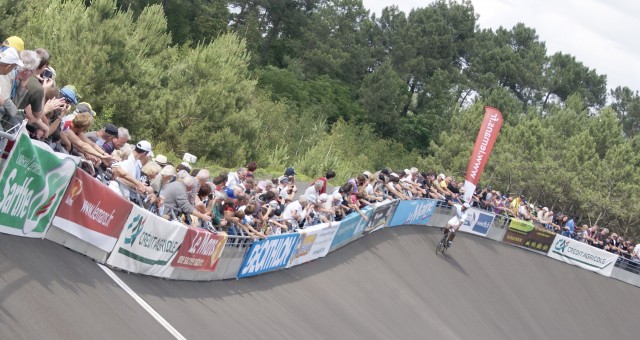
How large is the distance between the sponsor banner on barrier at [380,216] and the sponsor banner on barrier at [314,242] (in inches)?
158

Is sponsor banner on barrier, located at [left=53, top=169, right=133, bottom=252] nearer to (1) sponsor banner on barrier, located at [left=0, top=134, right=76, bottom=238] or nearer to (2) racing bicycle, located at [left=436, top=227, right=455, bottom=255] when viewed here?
(1) sponsor banner on barrier, located at [left=0, top=134, right=76, bottom=238]

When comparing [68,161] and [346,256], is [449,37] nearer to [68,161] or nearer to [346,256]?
[346,256]

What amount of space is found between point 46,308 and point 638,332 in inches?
1178

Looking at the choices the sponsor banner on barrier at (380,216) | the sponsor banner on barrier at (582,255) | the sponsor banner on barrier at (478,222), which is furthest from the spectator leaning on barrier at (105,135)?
the sponsor banner on barrier at (582,255)

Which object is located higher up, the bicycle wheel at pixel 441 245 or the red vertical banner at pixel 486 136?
the red vertical banner at pixel 486 136

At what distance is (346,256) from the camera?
26.4m

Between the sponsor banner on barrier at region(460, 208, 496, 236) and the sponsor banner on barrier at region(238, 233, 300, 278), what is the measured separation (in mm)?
18749

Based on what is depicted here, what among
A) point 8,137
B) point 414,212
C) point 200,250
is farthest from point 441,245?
point 8,137

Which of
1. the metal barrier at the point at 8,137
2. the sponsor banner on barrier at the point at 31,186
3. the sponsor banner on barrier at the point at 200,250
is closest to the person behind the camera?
the metal barrier at the point at 8,137

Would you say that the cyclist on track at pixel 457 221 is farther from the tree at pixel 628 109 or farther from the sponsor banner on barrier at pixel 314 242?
the tree at pixel 628 109

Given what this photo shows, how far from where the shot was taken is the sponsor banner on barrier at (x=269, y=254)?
19141 millimetres

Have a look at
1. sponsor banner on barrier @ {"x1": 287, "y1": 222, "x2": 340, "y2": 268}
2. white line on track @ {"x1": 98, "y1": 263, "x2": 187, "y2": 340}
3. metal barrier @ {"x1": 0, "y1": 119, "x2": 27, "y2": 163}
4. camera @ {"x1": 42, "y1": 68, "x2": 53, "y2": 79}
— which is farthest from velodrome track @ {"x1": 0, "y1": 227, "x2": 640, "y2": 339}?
camera @ {"x1": 42, "y1": 68, "x2": 53, "y2": 79}

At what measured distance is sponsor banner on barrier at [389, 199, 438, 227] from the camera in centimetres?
3244

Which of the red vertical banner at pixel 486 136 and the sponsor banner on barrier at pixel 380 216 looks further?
the red vertical banner at pixel 486 136
